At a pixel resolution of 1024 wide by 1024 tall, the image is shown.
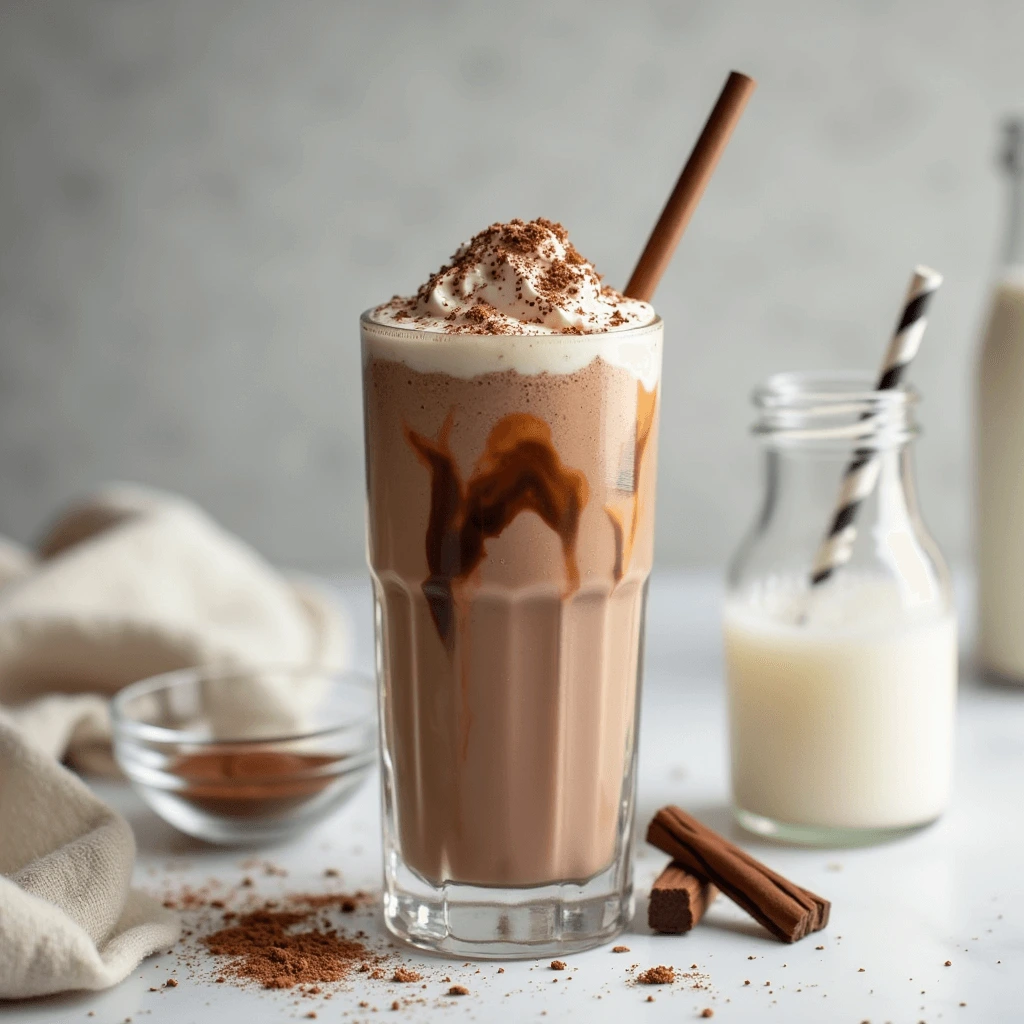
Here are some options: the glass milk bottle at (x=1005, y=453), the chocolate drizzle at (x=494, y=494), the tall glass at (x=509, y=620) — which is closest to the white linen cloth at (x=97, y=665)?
the tall glass at (x=509, y=620)

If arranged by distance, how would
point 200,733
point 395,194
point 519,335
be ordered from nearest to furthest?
point 519,335
point 200,733
point 395,194

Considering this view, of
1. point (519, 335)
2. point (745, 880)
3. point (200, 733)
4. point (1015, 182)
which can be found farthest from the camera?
point (1015, 182)

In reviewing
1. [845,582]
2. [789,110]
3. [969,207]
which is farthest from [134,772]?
[969,207]

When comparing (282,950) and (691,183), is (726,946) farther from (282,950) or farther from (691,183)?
(691,183)

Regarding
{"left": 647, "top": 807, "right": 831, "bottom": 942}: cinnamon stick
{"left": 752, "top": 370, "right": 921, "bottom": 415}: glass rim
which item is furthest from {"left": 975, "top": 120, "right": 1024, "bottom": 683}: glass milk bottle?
{"left": 647, "top": 807, "right": 831, "bottom": 942}: cinnamon stick

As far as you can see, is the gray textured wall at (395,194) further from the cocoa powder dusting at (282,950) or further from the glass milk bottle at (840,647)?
the cocoa powder dusting at (282,950)

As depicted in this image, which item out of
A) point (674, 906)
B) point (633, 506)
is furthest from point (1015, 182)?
point (674, 906)

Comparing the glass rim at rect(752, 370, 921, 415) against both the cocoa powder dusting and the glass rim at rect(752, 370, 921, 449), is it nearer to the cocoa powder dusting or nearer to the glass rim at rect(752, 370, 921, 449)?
the glass rim at rect(752, 370, 921, 449)
